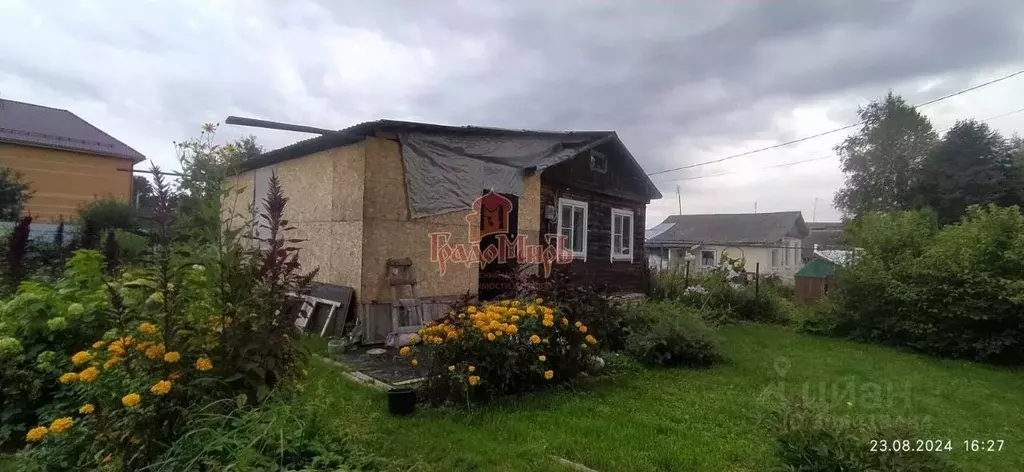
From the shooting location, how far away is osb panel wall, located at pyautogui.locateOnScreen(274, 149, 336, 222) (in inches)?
300

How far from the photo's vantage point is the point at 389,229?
717cm

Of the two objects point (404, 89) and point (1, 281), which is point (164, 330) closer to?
point (1, 281)

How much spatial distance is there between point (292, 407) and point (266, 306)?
1.75ft

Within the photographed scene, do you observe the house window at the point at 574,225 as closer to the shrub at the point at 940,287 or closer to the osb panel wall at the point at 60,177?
the shrub at the point at 940,287

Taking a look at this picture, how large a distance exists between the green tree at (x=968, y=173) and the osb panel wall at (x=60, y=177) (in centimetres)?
3250

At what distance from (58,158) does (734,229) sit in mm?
35396

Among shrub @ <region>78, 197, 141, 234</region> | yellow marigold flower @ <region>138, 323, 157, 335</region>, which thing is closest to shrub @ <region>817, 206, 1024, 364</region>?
yellow marigold flower @ <region>138, 323, 157, 335</region>

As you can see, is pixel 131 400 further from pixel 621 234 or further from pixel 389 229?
pixel 621 234

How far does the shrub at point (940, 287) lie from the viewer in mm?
7633

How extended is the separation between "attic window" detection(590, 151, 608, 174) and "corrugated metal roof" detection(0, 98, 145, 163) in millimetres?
18007

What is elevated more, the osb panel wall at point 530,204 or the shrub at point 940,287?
the osb panel wall at point 530,204

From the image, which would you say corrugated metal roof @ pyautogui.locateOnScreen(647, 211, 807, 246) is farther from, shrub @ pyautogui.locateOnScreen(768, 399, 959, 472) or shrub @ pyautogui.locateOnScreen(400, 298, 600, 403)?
shrub @ pyautogui.locateOnScreen(768, 399, 959, 472)

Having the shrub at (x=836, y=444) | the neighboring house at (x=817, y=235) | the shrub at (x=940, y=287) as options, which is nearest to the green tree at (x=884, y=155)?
the neighboring house at (x=817, y=235)

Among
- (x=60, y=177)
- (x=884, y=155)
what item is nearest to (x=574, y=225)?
(x=60, y=177)
